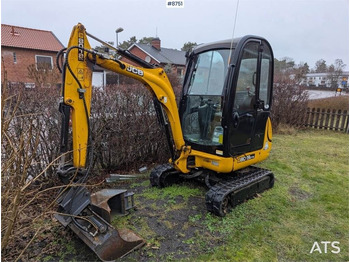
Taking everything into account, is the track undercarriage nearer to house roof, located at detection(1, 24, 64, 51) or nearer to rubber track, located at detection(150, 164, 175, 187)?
rubber track, located at detection(150, 164, 175, 187)

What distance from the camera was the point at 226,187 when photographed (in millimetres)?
3406

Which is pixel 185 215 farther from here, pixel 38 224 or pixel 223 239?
pixel 38 224

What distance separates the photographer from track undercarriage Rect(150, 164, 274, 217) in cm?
327

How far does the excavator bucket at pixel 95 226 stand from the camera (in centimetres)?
245

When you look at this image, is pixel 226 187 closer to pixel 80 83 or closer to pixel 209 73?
pixel 209 73

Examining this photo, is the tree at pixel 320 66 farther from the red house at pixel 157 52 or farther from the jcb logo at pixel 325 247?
the jcb logo at pixel 325 247

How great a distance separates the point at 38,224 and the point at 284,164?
4947 mm

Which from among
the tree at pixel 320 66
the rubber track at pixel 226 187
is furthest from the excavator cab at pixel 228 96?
the tree at pixel 320 66

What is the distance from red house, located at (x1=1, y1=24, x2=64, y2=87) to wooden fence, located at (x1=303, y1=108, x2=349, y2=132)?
60.7 ft

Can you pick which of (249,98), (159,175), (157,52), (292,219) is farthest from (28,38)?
(292,219)

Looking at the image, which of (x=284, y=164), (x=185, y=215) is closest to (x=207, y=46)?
(x=185, y=215)

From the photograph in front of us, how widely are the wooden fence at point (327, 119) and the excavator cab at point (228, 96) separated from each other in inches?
297

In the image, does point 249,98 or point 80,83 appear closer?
point 80,83

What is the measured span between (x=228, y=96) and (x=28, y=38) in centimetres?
2348
